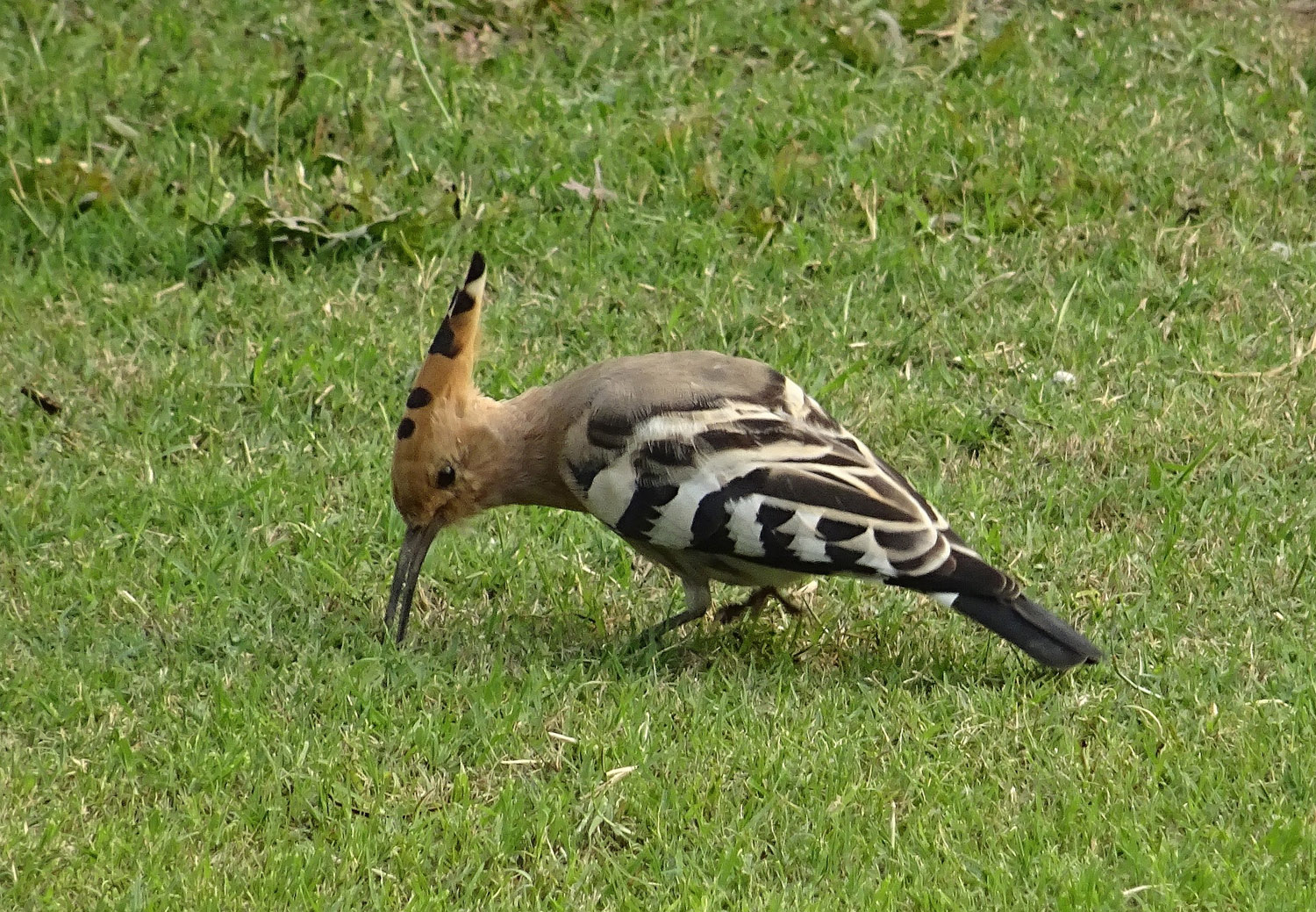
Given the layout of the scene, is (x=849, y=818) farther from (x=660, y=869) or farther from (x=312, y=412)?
(x=312, y=412)

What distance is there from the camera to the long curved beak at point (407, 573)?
14.7 ft

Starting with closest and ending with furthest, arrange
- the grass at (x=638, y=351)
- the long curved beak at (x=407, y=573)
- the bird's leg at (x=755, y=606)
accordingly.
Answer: the grass at (x=638, y=351) → the long curved beak at (x=407, y=573) → the bird's leg at (x=755, y=606)

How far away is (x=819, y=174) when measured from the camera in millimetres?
6598

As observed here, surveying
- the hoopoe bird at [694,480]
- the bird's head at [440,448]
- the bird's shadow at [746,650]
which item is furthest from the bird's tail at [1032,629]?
the bird's head at [440,448]

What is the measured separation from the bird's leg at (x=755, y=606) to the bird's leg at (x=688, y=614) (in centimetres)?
11

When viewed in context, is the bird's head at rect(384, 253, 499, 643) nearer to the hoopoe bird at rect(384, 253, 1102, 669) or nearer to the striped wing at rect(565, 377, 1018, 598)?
the hoopoe bird at rect(384, 253, 1102, 669)

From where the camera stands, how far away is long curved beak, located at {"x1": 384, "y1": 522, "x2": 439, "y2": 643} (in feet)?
14.7

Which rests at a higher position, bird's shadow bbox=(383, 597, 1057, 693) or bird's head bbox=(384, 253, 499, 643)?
bird's head bbox=(384, 253, 499, 643)

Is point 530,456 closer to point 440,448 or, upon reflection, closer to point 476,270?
point 440,448

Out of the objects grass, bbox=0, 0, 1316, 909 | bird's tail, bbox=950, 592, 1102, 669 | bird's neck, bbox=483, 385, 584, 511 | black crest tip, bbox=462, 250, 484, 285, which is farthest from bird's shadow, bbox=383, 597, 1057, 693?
black crest tip, bbox=462, 250, 484, 285

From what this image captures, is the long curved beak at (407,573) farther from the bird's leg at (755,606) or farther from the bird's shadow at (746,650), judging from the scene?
the bird's leg at (755,606)

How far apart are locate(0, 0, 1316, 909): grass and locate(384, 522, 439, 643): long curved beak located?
2.6 inches

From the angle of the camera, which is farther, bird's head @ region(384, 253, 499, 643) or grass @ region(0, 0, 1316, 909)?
bird's head @ region(384, 253, 499, 643)

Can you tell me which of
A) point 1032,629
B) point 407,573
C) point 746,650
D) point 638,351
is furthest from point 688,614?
point 638,351
